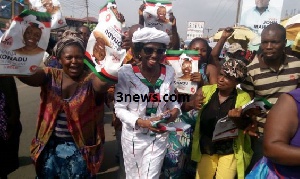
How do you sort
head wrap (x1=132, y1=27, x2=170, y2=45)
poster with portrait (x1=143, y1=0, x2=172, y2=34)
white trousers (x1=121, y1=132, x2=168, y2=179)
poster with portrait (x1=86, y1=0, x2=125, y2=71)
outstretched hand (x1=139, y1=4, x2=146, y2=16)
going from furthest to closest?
outstretched hand (x1=139, y1=4, x2=146, y2=16) < poster with portrait (x1=143, y1=0, x2=172, y2=34) < white trousers (x1=121, y1=132, x2=168, y2=179) < head wrap (x1=132, y1=27, x2=170, y2=45) < poster with portrait (x1=86, y1=0, x2=125, y2=71)

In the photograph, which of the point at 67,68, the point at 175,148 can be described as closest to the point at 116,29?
the point at 67,68

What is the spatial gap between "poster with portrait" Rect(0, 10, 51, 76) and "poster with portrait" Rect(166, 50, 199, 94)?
5.29ft

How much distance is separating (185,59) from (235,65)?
63cm

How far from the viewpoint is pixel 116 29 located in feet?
7.03

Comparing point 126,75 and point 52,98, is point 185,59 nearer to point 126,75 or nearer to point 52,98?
point 126,75

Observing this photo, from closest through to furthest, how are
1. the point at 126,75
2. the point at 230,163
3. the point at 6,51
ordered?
the point at 6,51
the point at 126,75
the point at 230,163

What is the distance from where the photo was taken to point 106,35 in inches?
83.6

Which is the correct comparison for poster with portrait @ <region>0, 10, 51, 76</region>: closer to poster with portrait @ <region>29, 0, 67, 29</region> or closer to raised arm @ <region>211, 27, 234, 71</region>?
poster with portrait @ <region>29, 0, 67, 29</region>

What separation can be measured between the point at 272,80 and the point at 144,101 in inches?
52.7

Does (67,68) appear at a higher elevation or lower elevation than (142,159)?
higher

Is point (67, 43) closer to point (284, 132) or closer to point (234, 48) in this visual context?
point (284, 132)

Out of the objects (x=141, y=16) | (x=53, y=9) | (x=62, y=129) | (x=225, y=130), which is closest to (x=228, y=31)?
(x=141, y=16)

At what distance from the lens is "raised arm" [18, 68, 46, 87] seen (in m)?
2.21

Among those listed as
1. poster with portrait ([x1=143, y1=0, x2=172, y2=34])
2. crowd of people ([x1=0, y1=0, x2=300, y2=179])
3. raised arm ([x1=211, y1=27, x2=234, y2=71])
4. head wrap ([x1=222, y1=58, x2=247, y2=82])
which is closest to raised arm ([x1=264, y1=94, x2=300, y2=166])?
crowd of people ([x1=0, y1=0, x2=300, y2=179])
